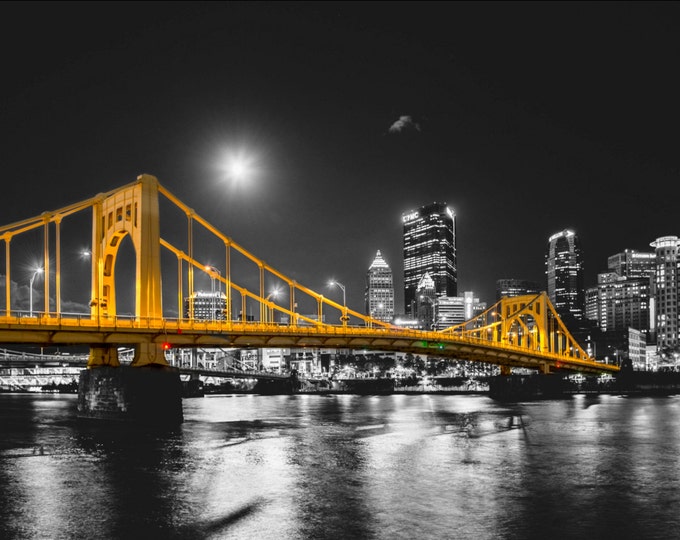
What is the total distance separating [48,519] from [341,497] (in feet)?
29.3

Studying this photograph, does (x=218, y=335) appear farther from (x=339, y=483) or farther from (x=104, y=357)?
(x=339, y=483)

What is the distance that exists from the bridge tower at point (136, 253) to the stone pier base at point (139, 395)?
3.81 feet

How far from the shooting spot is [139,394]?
50875 mm

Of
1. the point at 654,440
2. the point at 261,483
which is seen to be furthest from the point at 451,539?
the point at 654,440

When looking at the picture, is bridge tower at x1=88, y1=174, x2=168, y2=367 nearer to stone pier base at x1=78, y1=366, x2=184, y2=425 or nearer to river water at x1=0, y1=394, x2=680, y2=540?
stone pier base at x1=78, y1=366, x2=184, y2=425

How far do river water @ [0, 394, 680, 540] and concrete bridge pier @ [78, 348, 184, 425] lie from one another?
1.78 metres

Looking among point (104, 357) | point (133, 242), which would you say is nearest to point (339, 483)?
point (133, 242)

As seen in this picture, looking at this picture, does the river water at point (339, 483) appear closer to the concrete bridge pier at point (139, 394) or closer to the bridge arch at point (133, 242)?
the concrete bridge pier at point (139, 394)

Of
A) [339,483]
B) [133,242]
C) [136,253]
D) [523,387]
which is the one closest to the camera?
[339,483]

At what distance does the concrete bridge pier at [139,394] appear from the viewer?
2002 inches

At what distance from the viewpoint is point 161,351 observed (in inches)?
2084

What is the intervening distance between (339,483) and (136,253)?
A: 1172 inches

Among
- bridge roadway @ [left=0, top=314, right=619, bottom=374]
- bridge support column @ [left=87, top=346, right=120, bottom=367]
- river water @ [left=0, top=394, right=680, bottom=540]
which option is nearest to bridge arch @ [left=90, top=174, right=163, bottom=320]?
bridge roadway @ [left=0, top=314, right=619, bottom=374]

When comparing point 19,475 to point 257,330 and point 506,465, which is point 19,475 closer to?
point 506,465
